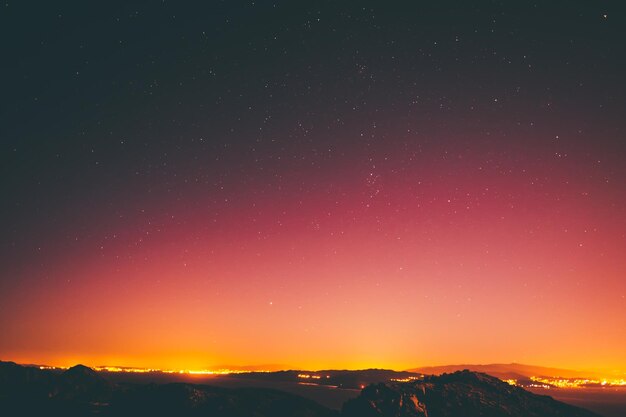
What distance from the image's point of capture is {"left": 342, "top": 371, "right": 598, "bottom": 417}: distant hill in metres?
99.0

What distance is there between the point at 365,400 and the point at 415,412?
11322mm

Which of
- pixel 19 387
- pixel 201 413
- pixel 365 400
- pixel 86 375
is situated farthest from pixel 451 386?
pixel 19 387

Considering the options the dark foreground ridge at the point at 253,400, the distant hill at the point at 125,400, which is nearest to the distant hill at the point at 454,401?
the dark foreground ridge at the point at 253,400

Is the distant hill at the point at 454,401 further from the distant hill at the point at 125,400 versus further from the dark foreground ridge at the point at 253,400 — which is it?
the distant hill at the point at 125,400

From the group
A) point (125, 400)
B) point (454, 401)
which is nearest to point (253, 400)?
point (125, 400)

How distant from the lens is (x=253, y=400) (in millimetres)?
157625

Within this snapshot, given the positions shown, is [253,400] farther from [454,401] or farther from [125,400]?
[454,401]

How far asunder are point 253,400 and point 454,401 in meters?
78.4

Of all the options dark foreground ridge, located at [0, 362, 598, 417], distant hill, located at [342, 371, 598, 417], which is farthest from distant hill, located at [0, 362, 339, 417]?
distant hill, located at [342, 371, 598, 417]

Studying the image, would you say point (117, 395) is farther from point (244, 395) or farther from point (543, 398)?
point (543, 398)

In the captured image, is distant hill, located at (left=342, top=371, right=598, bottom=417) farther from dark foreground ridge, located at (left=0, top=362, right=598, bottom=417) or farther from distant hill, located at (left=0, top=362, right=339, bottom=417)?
distant hill, located at (left=0, top=362, right=339, bottom=417)

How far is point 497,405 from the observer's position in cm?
10762

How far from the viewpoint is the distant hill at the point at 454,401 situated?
325ft

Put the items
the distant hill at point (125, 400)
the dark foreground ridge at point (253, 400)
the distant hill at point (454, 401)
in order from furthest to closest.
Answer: the distant hill at point (125, 400), the dark foreground ridge at point (253, 400), the distant hill at point (454, 401)
